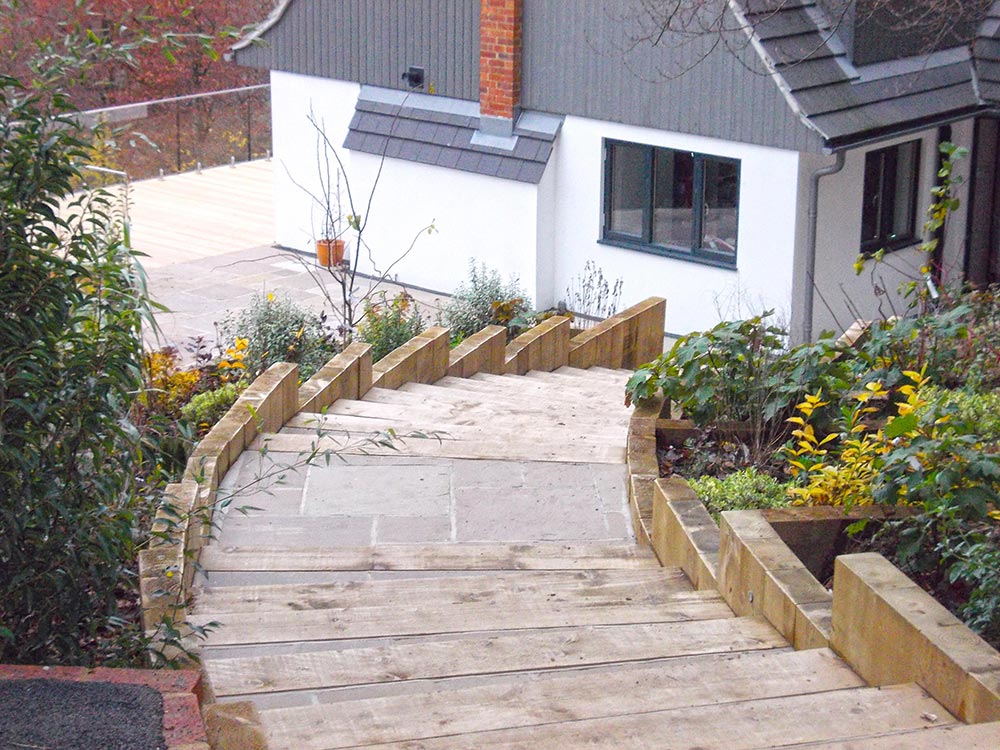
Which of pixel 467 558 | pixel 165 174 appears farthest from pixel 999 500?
pixel 165 174

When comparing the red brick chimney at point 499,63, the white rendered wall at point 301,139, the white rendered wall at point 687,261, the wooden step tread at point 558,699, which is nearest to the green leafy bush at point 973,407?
the wooden step tread at point 558,699

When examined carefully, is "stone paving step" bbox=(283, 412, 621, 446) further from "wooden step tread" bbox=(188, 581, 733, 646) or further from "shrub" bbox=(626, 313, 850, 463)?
"wooden step tread" bbox=(188, 581, 733, 646)

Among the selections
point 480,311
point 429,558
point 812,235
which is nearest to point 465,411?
point 429,558

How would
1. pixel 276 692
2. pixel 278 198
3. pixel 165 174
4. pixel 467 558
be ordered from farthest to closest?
pixel 165 174, pixel 278 198, pixel 467 558, pixel 276 692

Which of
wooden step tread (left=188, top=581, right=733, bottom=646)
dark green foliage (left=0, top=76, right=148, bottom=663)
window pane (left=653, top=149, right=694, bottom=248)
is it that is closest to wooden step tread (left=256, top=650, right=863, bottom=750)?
wooden step tread (left=188, top=581, right=733, bottom=646)

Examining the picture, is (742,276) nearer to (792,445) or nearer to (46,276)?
(792,445)

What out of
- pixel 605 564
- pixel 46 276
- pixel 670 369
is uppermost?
pixel 46 276

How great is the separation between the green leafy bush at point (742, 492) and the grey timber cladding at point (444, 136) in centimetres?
978

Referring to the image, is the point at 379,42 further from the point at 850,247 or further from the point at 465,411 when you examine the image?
the point at 465,411

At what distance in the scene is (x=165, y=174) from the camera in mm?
21703

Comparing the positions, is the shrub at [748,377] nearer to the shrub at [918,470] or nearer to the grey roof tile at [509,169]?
the shrub at [918,470]

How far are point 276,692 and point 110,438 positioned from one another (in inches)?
37.1

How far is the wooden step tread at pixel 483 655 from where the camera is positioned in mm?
4117

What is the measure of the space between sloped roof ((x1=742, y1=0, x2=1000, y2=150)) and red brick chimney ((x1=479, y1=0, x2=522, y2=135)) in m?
3.08
